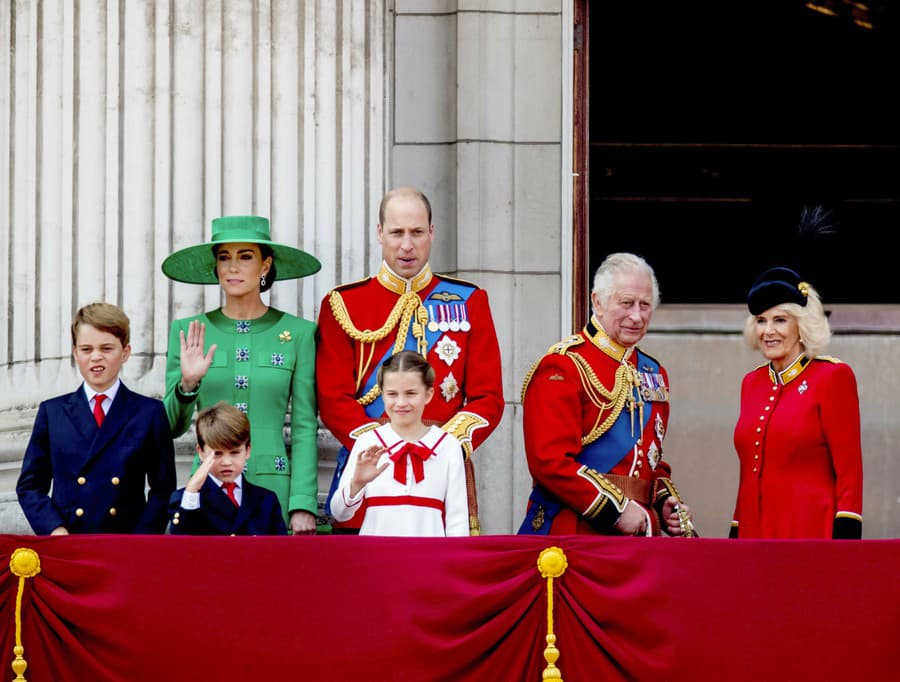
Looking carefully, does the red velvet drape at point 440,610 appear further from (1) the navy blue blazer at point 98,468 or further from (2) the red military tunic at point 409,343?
(2) the red military tunic at point 409,343

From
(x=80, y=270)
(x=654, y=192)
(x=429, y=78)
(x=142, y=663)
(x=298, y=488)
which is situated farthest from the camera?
(x=654, y=192)

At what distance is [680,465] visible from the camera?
9922mm

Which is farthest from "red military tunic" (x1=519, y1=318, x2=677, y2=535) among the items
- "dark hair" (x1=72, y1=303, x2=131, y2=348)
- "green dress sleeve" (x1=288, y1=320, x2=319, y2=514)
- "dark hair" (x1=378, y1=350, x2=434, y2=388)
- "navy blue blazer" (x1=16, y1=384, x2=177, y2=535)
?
"dark hair" (x1=72, y1=303, x2=131, y2=348)

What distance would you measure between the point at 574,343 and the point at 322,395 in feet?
3.06

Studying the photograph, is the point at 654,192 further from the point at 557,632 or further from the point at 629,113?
the point at 557,632

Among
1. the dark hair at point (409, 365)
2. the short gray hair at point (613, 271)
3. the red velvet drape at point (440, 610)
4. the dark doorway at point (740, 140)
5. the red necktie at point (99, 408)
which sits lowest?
the red velvet drape at point (440, 610)

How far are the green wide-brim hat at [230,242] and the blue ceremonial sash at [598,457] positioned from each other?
4.23 ft

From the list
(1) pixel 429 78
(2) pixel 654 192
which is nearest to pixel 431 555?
(1) pixel 429 78

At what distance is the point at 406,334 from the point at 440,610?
53.1 inches

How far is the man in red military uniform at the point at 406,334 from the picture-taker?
7273 mm

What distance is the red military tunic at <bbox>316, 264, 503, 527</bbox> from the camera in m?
7.27

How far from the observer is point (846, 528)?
6.96 m

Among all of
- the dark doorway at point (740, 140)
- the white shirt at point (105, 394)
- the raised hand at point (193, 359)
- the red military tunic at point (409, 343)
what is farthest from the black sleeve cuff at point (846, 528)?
the dark doorway at point (740, 140)

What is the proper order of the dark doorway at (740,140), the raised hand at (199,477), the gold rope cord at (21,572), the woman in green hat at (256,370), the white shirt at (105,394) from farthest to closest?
1. the dark doorway at (740,140)
2. the woman in green hat at (256,370)
3. the white shirt at (105,394)
4. the raised hand at (199,477)
5. the gold rope cord at (21,572)
